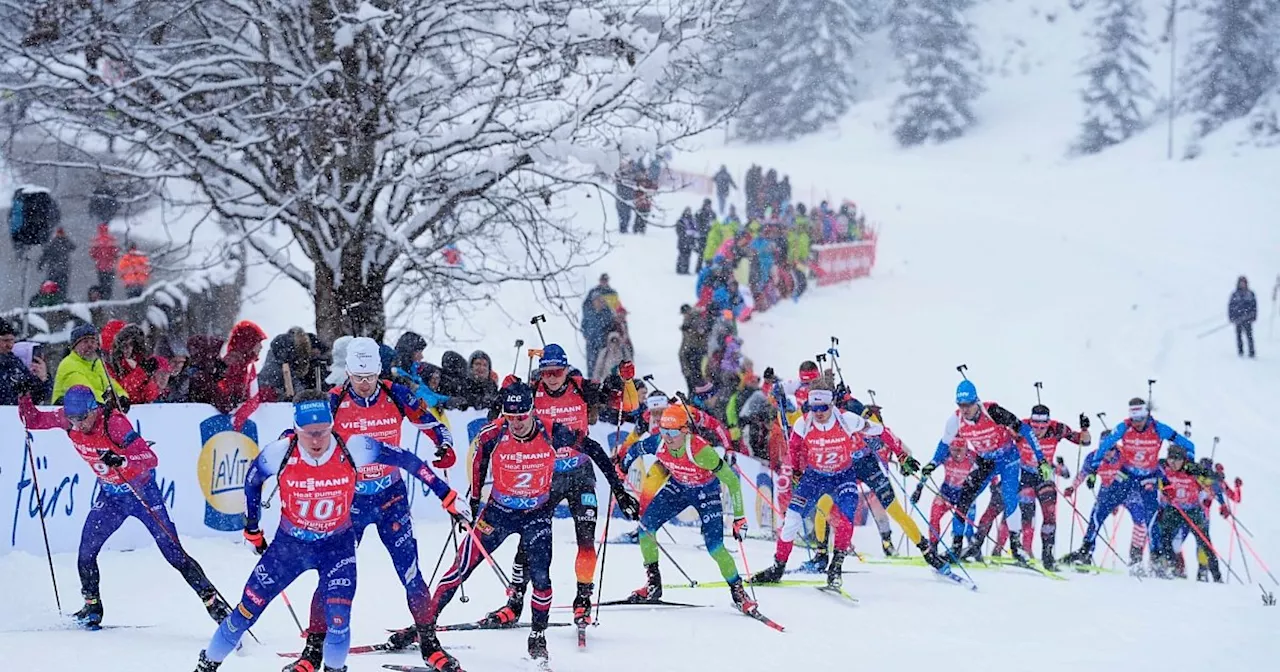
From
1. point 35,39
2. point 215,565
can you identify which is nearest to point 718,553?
point 215,565

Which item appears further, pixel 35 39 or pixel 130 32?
pixel 130 32

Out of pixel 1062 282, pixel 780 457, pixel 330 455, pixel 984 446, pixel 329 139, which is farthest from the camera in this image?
pixel 1062 282

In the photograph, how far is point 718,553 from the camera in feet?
32.2

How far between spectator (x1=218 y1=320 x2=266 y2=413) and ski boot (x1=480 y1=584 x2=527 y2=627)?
139 inches

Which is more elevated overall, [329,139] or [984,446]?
[329,139]

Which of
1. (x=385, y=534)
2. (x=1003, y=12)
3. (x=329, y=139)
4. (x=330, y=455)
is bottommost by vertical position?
(x=385, y=534)

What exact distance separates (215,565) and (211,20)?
5417 mm

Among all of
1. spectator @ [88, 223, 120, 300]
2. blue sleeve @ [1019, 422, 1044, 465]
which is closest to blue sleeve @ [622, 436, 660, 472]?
blue sleeve @ [1019, 422, 1044, 465]

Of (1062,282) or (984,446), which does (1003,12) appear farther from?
(984,446)

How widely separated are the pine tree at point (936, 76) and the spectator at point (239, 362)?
178 ft

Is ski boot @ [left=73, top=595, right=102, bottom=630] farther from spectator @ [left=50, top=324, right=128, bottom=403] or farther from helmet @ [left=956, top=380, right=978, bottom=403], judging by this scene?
helmet @ [left=956, top=380, right=978, bottom=403]

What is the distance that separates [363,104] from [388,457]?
5.49m

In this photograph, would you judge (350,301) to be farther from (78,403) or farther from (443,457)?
(443,457)

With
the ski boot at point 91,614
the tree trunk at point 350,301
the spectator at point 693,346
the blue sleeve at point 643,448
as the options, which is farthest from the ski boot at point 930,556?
the ski boot at point 91,614
